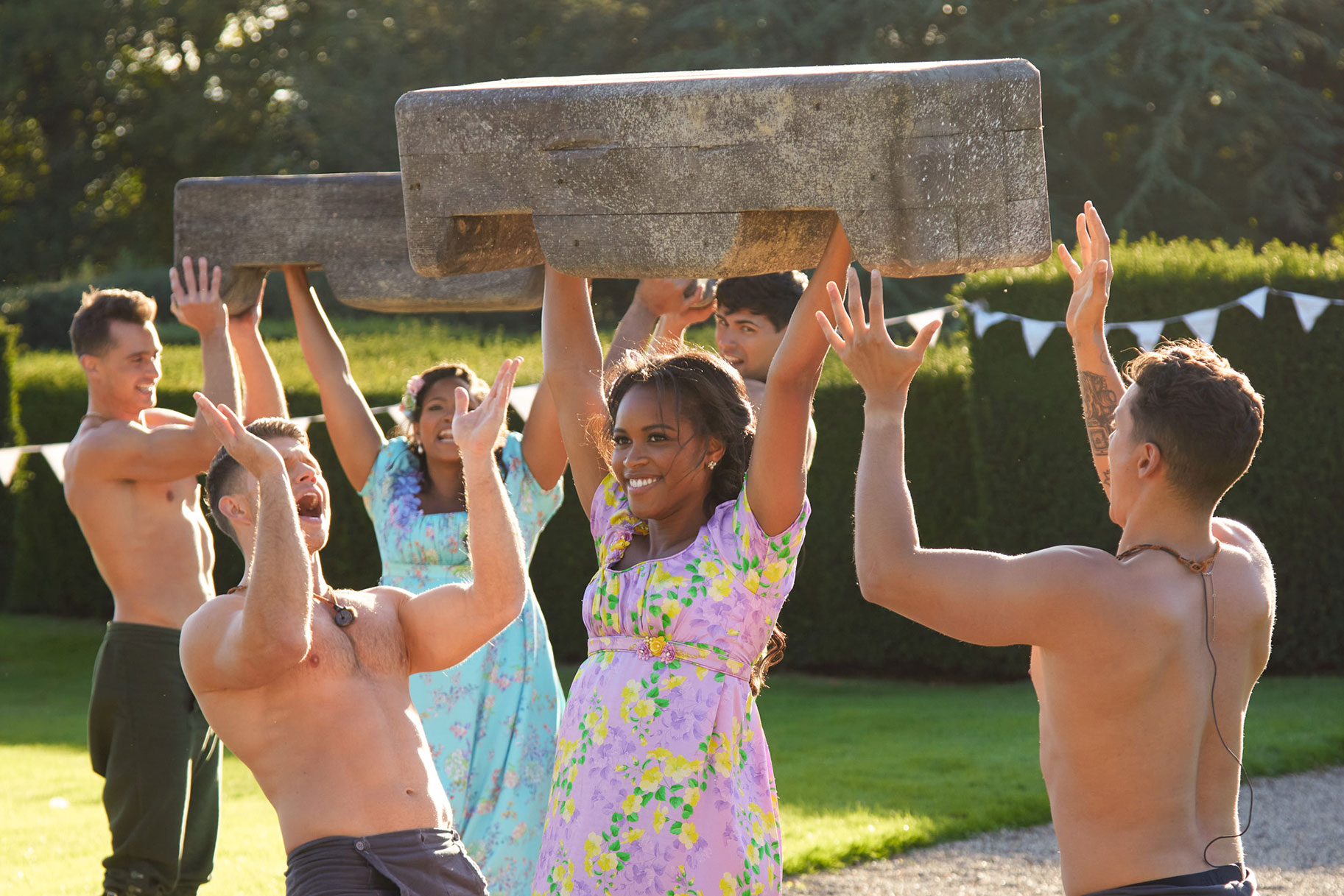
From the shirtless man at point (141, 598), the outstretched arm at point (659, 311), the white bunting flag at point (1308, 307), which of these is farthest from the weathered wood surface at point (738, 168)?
the white bunting flag at point (1308, 307)

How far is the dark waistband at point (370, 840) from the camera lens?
8.83ft

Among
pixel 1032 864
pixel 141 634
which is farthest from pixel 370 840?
pixel 1032 864

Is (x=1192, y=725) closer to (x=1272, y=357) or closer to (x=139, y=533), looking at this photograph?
(x=139, y=533)

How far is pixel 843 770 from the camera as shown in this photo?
293 inches

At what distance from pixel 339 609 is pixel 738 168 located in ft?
3.96

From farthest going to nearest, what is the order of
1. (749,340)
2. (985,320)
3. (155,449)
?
(985,320), (155,449), (749,340)

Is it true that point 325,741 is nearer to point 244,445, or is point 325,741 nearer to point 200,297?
point 244,445

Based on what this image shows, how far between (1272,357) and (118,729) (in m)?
7.51

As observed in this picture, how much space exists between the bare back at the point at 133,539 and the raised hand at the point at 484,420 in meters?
2.67

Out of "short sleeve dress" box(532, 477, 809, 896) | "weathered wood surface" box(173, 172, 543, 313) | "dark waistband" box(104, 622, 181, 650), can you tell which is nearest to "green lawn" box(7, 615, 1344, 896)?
"dark waistband" box(104, 622, 181, 650)

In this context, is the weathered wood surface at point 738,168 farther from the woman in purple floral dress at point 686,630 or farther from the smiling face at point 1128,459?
the smiling face at point 1128,459

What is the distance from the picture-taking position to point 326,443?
11531 millimetres

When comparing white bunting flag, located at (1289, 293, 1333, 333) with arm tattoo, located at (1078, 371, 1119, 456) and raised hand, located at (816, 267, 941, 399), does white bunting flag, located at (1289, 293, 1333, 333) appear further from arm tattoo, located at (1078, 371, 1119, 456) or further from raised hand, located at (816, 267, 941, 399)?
raised hand, located at (816, 267, 941, 399)

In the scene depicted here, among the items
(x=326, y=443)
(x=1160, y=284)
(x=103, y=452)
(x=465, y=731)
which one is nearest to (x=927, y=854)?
(x=465, y=731)
